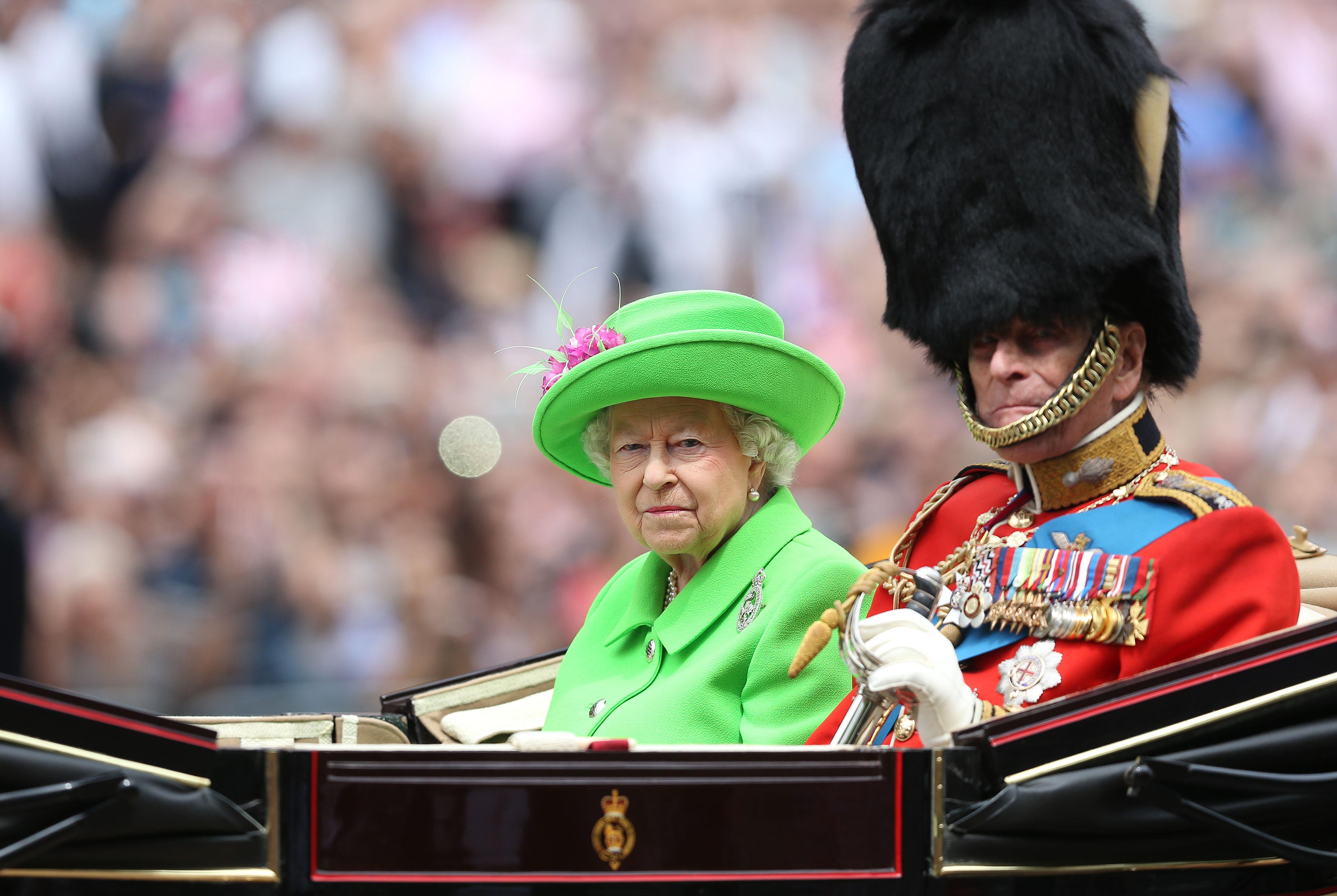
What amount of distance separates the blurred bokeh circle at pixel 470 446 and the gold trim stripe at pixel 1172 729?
4101 millimetres

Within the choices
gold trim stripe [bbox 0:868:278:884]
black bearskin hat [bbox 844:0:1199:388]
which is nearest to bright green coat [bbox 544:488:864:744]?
black bearskin hat [bbox 844:0:1199:388]

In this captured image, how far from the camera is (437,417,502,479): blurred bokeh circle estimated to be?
233 inches

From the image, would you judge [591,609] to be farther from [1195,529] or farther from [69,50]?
[69,50]

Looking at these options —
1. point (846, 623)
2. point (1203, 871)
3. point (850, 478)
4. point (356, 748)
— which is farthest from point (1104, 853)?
point (850, 478)

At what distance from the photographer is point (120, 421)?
564 centimetres

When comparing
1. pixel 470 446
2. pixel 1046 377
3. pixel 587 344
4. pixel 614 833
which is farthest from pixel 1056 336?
pixel 470 446

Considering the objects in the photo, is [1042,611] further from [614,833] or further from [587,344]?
[587,344]

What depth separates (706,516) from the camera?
9.64 ft

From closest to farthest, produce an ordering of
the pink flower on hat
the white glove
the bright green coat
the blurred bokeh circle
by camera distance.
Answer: the white glove
the bright green coat
the pink flower on hat
the blurred bokeh circle

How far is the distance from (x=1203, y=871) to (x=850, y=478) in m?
4.05

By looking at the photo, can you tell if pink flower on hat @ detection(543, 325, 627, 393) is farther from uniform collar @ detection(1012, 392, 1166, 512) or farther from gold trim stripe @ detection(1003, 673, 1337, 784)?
gold trim stripe @ detection(1003, 673, 1337, 784)

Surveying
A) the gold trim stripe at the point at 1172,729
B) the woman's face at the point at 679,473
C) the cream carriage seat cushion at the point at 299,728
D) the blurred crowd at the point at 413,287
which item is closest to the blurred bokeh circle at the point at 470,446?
the blurred crowd at the point at 413,287

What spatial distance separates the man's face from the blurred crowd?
3428 millimetres

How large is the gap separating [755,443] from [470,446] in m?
3.11
